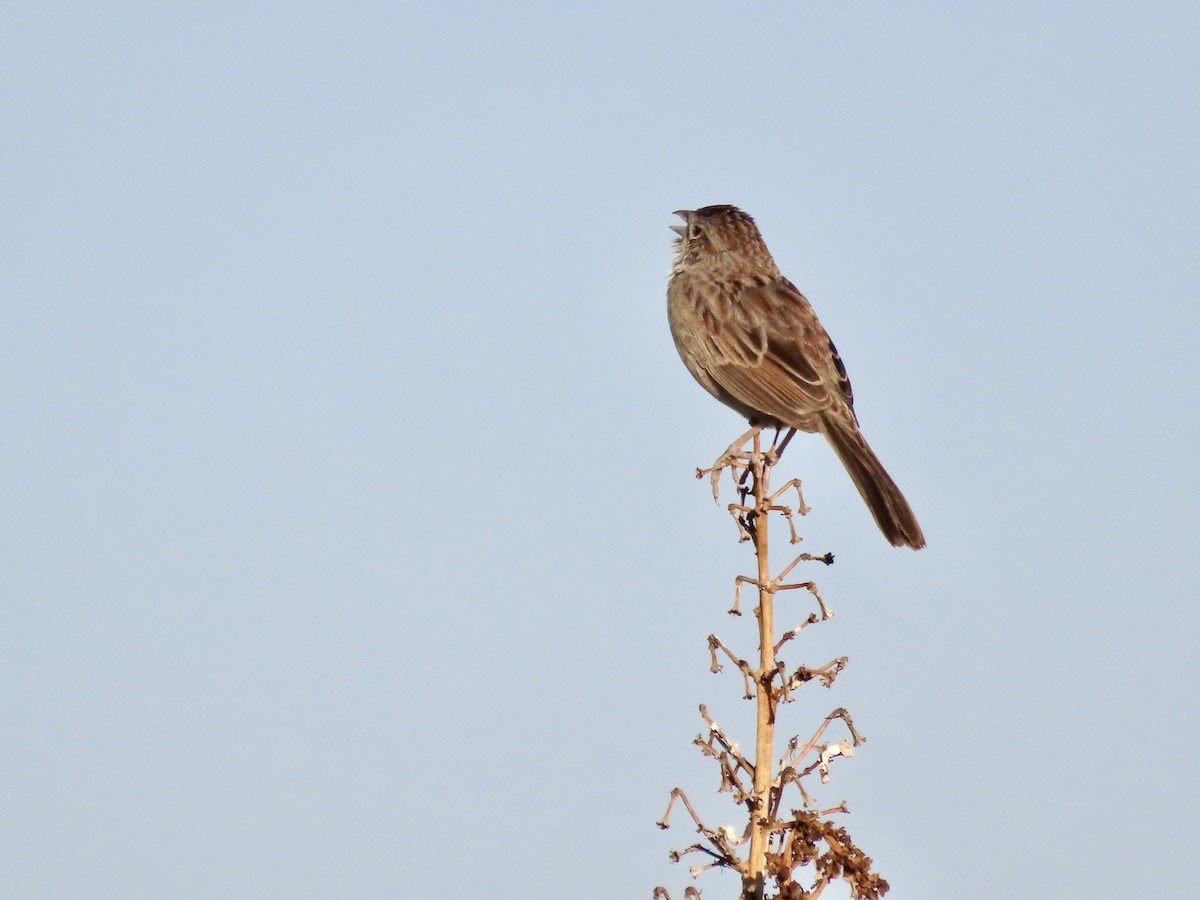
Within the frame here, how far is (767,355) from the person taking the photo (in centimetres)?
794

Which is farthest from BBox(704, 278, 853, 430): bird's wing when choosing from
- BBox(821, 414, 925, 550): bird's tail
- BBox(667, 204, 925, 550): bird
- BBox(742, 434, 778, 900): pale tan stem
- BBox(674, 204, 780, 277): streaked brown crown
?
BBox(742, 434, 778, 900): pale tan stem

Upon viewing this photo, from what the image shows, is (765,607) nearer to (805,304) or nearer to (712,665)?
(712,665)

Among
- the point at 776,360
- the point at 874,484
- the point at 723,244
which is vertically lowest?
Result: the point at 874,484

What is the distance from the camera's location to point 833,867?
3.20 m

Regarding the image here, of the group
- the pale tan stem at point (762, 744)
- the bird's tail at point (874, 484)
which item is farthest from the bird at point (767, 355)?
the pale tan stem at point (762, 744)

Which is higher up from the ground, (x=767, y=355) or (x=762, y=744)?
(x=767, y=355)

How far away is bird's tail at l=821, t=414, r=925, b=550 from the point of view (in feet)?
21.8

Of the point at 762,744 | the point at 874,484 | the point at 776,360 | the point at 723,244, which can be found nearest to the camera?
the point at 762,744

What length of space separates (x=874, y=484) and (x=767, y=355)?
4.14 feet

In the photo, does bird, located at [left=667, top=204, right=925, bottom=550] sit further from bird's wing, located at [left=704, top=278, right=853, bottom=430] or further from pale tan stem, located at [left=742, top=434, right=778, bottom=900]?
pale tan stem, located at [left=742, top=434, right=778, bottom=900]

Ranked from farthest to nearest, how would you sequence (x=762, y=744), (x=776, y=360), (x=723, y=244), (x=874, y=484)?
(x=723, y=244)
(x=776, y=360)
(x=874, y=484)
(x=762, y=744)

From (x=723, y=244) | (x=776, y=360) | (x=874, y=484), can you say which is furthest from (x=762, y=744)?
(x=723, y=244)

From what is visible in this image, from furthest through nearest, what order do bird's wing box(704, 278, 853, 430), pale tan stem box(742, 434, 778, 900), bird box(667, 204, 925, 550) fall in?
bird's wing box(704, 278, 853, 430), bird box(667, 204, 925, 550), pale tan stem box(742, 434, 778, 900)

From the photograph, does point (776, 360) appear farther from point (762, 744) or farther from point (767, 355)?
point (762, 744)
